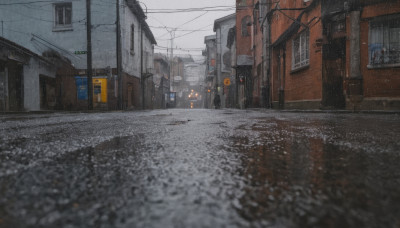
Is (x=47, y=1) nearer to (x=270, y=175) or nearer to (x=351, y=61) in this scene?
(x=351, y=61)

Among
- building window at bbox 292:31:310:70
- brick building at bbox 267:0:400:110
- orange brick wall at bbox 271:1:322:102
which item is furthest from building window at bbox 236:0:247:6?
building window at bbox 292:31:310:70

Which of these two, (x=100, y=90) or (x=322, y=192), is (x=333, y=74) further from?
(x=100, y=90)

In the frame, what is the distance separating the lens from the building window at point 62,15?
1706 centimetres

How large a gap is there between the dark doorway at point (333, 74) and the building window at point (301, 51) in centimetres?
110

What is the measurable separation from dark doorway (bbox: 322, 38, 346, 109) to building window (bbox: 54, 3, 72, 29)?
16.5 m

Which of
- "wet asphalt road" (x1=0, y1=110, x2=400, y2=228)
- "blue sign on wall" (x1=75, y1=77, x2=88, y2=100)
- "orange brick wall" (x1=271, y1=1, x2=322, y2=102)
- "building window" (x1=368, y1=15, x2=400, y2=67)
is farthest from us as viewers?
"blue sign on wall" (x1=75, y1=77, x2=88, y2=100)

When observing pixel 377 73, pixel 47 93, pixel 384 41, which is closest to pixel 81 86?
pixel 47 93

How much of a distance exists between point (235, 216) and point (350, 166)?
594 mm

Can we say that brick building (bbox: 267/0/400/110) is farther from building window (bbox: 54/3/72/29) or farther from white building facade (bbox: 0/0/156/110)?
building window (bbox: 54/3/72/29)

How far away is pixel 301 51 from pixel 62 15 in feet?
52.8

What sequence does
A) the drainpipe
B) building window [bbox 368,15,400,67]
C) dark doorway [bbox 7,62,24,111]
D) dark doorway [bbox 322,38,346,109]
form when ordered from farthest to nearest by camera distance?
1. dark doorway [bbox 7,62,24,111]
2. dark doorway [bbox 322,38,346,109]
3. the drainpipe
4. building window [bbox 368,15,400,67]

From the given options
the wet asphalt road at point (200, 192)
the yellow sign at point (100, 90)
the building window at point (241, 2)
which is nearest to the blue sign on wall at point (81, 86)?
the yellow sign at point (100, 90)

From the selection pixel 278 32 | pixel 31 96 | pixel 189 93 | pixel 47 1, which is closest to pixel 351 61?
pixel 278 32

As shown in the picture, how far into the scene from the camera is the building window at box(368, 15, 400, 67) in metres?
7.43
